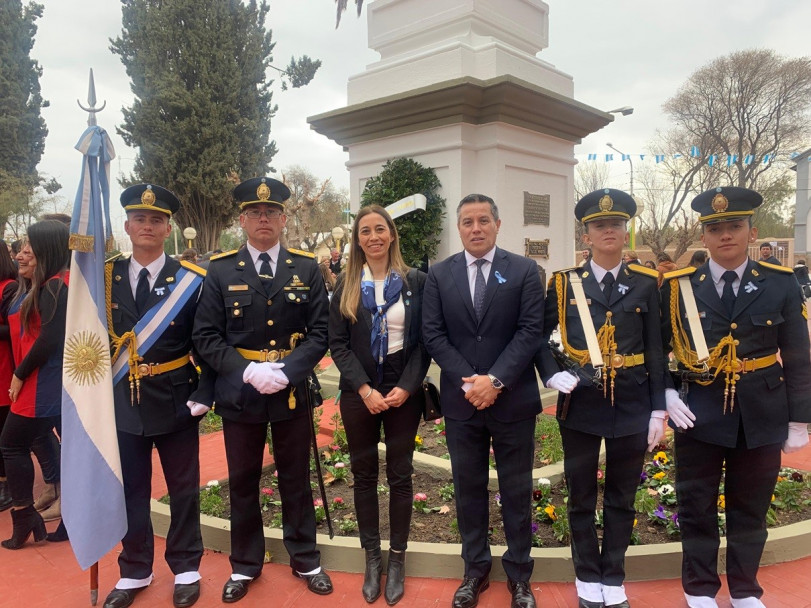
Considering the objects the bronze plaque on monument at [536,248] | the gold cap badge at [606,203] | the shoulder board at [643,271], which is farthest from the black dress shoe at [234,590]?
the bronze plaque on monument at [536,248]

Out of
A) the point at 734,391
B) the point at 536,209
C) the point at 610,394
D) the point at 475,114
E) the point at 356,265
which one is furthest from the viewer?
the point at 536,209

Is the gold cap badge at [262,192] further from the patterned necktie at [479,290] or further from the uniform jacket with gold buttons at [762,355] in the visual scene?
the uniform jacket with gold buttons at [762,355]

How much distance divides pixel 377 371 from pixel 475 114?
4342 millimetres

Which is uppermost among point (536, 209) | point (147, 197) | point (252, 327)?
point (536, 209)

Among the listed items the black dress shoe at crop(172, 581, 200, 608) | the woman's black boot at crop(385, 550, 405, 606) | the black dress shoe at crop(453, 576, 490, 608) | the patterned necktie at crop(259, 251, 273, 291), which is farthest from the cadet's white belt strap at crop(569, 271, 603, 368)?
the black dress shoe at crop(172, 581, 200, 608)

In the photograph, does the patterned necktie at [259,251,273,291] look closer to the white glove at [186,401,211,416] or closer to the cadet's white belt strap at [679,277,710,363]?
the white glove at [186,401,211,416]

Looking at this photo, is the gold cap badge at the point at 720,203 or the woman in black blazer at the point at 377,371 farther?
the woman in black blazer at the point at 377,371

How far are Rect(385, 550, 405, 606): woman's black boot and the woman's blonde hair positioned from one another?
1.34m

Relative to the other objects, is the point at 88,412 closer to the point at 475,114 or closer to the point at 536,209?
the point at 475,114

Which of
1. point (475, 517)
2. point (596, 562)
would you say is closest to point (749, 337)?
point (596, 562)

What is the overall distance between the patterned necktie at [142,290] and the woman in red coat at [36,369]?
815mm

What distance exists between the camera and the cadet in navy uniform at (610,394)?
290 cm

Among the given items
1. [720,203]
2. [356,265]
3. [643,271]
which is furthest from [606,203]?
[356,265]

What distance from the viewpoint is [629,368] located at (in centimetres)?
291
